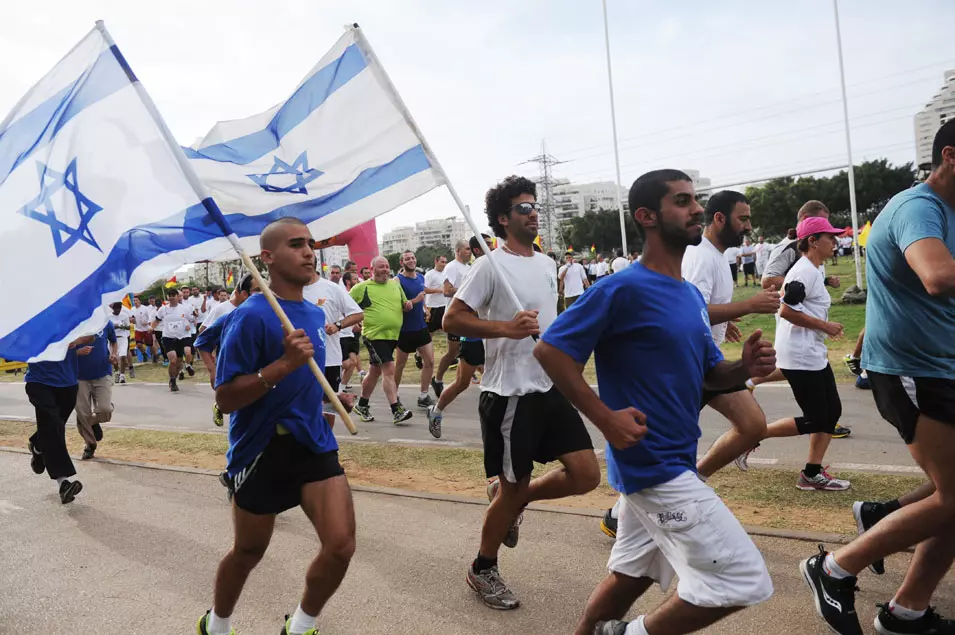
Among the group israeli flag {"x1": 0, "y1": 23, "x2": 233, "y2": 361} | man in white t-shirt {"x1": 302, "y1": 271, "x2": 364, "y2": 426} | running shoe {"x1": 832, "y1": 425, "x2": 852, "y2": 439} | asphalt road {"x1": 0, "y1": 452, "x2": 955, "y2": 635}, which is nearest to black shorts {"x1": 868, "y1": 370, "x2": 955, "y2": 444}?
asphalt road {"x1": 0, "y1": 452, "x2": 955, "y2": 635}

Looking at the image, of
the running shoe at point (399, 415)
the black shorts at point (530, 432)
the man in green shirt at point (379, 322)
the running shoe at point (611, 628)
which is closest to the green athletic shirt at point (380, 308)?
the man in green shirt at point (379, 322)

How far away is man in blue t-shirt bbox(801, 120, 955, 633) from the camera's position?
3.11m

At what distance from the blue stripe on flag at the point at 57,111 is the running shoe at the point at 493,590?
3.09 metres

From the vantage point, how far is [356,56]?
4797mm

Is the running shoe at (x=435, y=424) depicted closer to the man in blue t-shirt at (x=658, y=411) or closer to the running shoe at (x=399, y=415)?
the running shoe at (x=399, y=415)

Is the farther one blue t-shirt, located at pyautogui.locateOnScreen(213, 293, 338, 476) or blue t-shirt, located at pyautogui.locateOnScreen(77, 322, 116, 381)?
blue t-shirt, located at pyautogui.locateOnScreen(77, 322, 116, 381)

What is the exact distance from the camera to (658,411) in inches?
108

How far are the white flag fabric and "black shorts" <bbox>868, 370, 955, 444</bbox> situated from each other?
281cm

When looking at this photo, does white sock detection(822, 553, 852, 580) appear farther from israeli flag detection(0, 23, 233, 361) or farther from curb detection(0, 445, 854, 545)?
israeli flag detection(0, 23, 233, 361)

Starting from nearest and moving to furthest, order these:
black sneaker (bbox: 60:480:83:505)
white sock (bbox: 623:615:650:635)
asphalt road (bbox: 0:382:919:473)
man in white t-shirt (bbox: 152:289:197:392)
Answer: white sock (bbox: 623:615:650:635) < asphalt road (bbox: 0:382:919:473) < black sneaker (bbox: 60:480:83:505) < man in white t-shirt (bbox: 152:289:197:392)

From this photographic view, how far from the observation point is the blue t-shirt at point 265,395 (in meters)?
3.36

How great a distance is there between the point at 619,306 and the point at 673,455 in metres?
0.56

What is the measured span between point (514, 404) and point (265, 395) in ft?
4.37

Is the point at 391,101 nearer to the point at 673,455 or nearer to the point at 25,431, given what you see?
the point at 673,455
